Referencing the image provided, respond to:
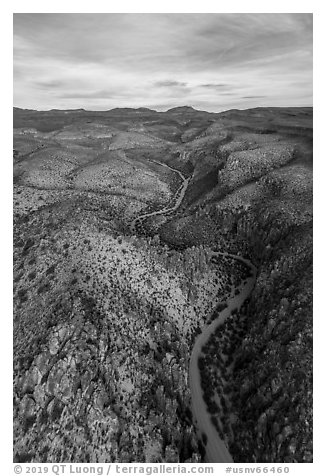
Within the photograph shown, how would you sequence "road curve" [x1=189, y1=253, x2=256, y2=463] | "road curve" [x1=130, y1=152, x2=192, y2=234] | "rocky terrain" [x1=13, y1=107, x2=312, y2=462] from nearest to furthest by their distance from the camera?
"rocky terrain" [x1=13, y1=107, x2=312, y2=462]
"road curve" [x1=189, y1=253, x2=256, y2=463]
"road curve" [x1=130, y1=152, x2=192, y2=234]

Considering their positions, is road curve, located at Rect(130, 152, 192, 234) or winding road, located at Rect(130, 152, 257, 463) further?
road curve, located at Rect(130, 152, 192, 234)

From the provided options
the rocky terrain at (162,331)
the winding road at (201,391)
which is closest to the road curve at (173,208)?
the rocky terrain at (162,331)

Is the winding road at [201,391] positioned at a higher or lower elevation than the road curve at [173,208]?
lower

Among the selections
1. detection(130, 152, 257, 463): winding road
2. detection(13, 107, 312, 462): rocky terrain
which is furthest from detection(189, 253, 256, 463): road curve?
detection(13, 107, 312, 462): rocky terrain

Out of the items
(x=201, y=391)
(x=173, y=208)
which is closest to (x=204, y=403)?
(x=201, y=391)

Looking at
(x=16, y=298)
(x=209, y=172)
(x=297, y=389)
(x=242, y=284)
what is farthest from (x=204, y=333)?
(x=209, y=172)

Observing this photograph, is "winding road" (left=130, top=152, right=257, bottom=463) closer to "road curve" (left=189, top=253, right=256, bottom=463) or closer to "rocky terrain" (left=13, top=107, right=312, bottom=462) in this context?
"road curve" (left=189, top=253, right=256, bottom=463)

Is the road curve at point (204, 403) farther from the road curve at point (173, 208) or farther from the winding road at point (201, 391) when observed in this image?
the road curve at point (173, 208)

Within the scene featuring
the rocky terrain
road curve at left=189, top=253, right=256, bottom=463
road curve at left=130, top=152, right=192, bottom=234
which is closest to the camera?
the rocky terrain
